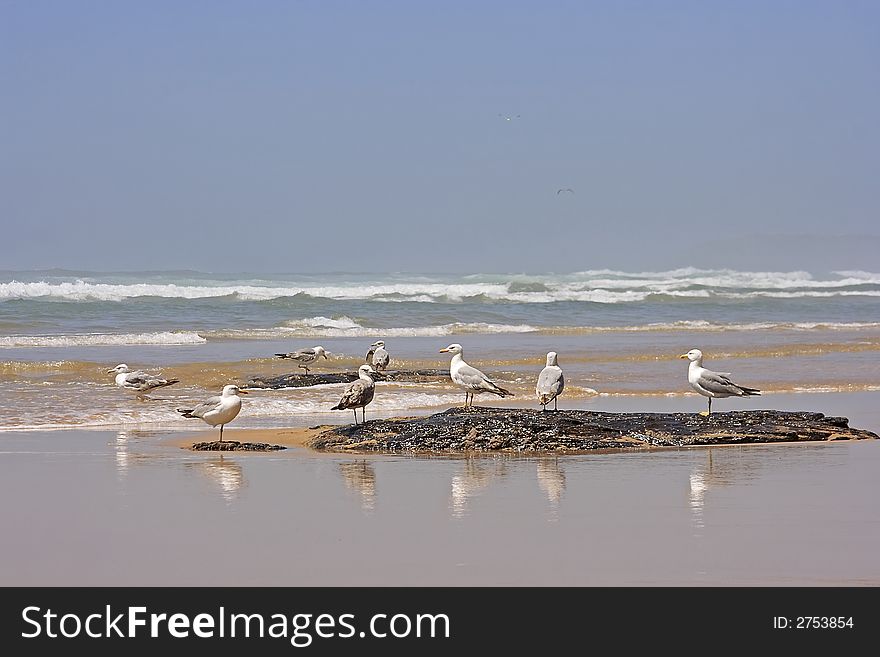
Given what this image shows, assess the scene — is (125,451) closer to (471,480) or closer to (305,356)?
(471,480)

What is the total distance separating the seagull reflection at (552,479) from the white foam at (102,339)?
48.8ft

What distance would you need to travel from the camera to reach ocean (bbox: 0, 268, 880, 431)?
1312cm

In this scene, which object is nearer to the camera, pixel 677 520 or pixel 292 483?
pixel 677 520

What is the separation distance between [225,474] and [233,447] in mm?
1294

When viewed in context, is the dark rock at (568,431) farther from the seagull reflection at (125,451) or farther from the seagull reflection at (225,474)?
the seagull reflection at (125,451)

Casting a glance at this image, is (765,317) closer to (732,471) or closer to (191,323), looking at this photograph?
(191,323)

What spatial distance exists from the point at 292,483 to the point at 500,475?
137cm

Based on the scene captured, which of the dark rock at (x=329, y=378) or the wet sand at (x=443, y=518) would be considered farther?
the dark rock at (x=329, y=378)

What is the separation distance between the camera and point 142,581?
515 centimetres

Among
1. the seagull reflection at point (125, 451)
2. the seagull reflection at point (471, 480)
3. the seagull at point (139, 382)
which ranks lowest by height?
the seagull reflection at point (125, 451)

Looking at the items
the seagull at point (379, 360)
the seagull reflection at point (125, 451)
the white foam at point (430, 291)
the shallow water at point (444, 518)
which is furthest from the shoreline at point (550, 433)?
the white foam at point (430, 291)

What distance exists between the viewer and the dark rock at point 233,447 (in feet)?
30.1

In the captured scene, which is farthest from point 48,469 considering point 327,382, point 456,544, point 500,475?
point 327,382

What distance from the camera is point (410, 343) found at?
23.1 m
